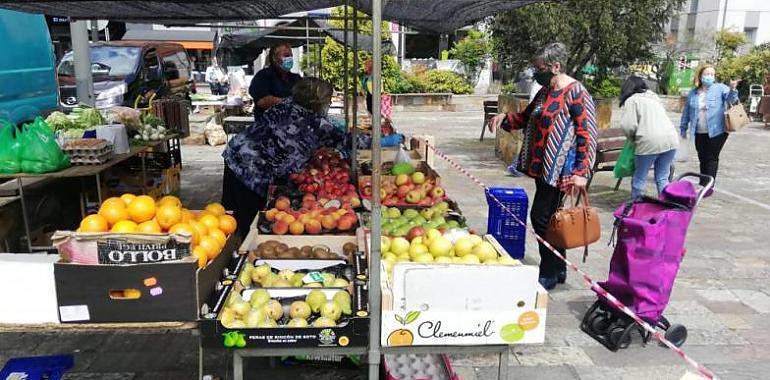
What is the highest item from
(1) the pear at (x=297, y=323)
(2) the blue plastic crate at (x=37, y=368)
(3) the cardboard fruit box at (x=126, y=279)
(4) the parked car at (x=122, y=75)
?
(4) the parked car at (x=122, y=75)

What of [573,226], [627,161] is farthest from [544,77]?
[627,161]

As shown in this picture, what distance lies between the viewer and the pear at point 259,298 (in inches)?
102

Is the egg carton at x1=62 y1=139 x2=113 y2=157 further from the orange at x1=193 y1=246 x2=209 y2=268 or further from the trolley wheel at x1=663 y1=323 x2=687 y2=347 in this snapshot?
the trolley wheel at x1=663 y1=323 x2=687 y2=347

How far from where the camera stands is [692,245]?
6.21 metres

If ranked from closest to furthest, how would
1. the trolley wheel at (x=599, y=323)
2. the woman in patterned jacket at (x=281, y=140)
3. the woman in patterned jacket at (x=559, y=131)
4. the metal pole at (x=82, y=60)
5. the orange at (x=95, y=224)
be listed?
the orange at (x=95, y=224) < the trolley wheel at (x=599, y=323) < the woman in patterned jacket at (x=559, y=131) < the woman in patterned jacket at (x=281, y=140) < the metal pole at (x=82, y=60)

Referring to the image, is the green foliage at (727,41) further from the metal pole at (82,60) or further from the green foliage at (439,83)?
the metal pole at (82,60)

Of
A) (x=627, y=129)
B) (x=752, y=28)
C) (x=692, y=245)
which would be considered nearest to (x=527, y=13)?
(x=627, y=129)

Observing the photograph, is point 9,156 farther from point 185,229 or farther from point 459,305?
point 459,305

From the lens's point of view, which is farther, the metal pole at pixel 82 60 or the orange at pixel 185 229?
the metal pole at pixel 82 60

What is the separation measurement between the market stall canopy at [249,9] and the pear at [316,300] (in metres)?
2.05

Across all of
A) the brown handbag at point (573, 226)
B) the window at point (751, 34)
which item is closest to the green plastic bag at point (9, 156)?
the brown handbag at point (573, 226)

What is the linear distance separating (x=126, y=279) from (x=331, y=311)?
32.5 inches

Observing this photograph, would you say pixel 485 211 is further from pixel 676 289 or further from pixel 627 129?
pixel 676 289

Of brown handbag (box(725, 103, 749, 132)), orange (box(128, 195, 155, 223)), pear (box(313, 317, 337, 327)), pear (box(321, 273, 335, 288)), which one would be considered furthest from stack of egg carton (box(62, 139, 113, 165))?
brown handbag (box(725, 103, 749, 132))
